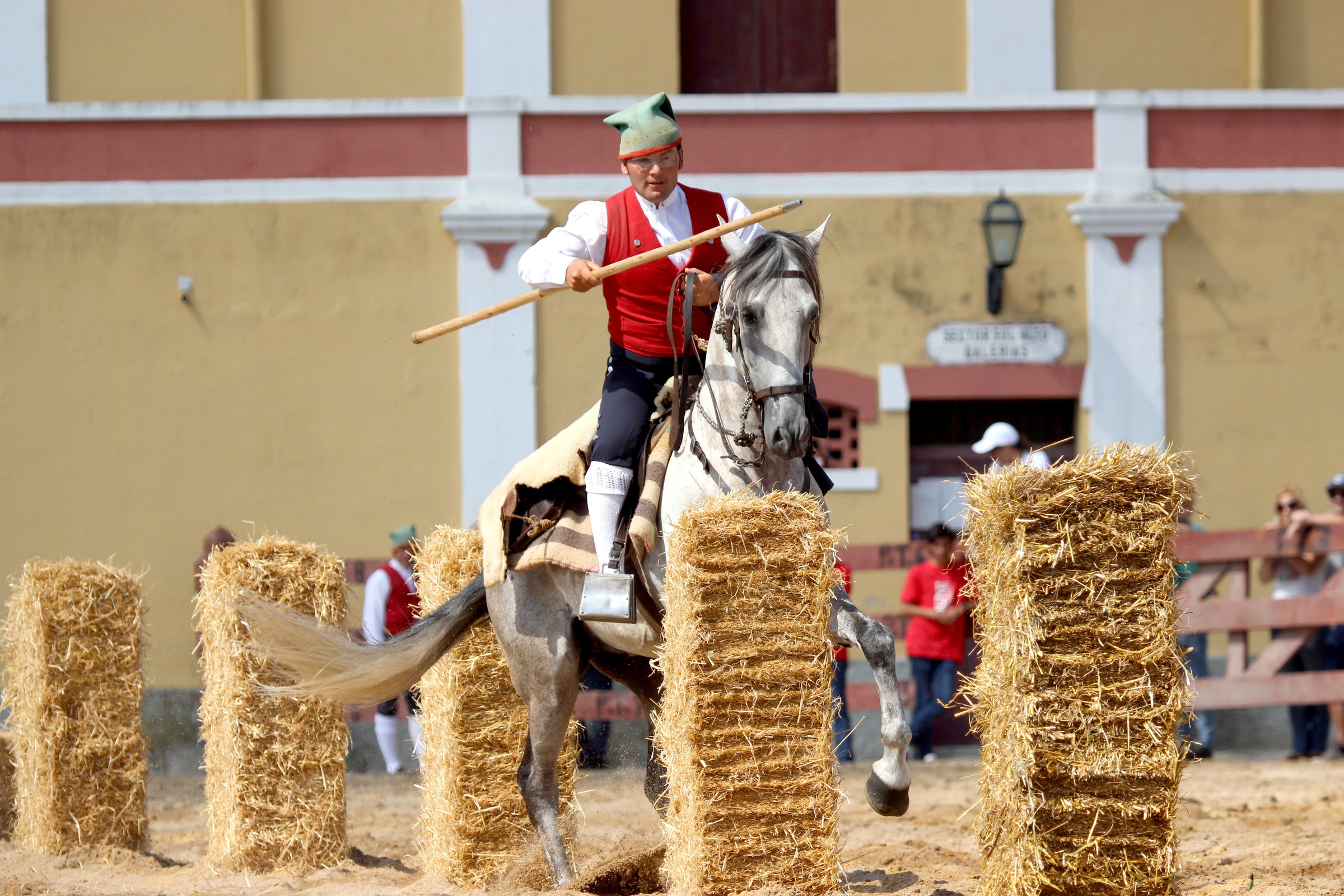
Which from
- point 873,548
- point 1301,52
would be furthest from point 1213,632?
point 1301,52

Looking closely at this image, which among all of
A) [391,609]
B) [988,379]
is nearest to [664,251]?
[391,609]

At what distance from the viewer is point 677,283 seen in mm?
5672

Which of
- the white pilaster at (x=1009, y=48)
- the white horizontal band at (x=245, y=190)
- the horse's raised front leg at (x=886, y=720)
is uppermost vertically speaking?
the white pilaster at (x=1009, y=48)

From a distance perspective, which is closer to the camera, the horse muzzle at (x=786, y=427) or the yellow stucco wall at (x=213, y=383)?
the horse muzzle at (x=786, y=427)

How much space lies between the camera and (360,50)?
11969 millimetres

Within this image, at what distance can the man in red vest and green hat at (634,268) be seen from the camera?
5723 mm

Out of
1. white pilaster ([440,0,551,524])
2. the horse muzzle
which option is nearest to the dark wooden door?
white pilaster ([440,0,551,524])

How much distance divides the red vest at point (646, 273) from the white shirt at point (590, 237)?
0.08ft

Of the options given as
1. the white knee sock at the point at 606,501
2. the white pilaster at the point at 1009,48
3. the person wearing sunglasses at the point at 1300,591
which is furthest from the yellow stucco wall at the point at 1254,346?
the white knee sock at the point at 606,501

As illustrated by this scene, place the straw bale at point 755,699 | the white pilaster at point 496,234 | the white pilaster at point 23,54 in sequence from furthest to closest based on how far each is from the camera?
1. the white pilaster at point 23,54
2. the white pilaster at point 496,234
3. the straw bale at point 755,699

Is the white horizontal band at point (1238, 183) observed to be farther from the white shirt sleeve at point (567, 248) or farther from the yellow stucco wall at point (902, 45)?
the white shirt sleeve at point (567, 248)

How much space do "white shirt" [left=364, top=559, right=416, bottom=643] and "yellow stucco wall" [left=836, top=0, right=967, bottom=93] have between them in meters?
5.07

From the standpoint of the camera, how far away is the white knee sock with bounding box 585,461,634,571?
5.68 meters

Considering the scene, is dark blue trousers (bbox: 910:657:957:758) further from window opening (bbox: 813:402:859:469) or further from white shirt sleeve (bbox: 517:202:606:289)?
white shirt sleeve (bbox: 517:202:606:289)
